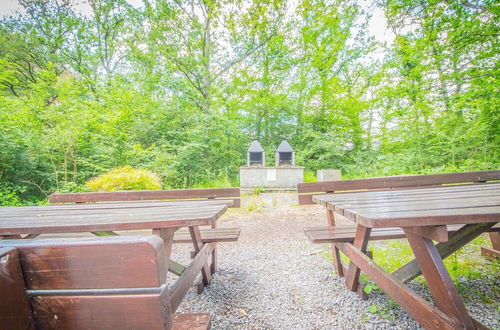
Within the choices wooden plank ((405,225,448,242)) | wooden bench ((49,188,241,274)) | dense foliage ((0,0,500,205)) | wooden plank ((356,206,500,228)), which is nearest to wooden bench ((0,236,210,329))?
wooden plank ((356,206,500,228))

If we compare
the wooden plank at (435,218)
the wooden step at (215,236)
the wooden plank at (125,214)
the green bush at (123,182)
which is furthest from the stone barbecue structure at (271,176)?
the wooden plank at (435,218)

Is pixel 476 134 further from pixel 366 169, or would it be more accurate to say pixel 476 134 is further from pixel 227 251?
pixel 227 251

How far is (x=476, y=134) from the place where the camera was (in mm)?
5906

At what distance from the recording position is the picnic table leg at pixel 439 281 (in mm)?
956

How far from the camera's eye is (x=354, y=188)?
234 cm

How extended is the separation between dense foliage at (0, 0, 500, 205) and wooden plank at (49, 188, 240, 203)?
14.6 feet

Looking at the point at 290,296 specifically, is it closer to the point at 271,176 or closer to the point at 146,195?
the point at 146,195

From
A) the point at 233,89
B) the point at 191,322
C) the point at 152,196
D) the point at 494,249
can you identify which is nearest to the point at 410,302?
the point at 191,322

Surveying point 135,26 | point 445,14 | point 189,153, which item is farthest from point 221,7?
point 445,14

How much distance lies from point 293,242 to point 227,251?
96cm

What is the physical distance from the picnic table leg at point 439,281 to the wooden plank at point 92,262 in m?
1.25

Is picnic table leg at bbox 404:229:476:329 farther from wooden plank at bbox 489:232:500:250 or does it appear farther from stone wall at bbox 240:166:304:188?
stone wall at bbox 240:166:304:188

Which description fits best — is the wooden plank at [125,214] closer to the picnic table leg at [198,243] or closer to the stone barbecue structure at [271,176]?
the picnic table leg at [198,243]

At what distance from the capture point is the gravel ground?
1.48 metres
